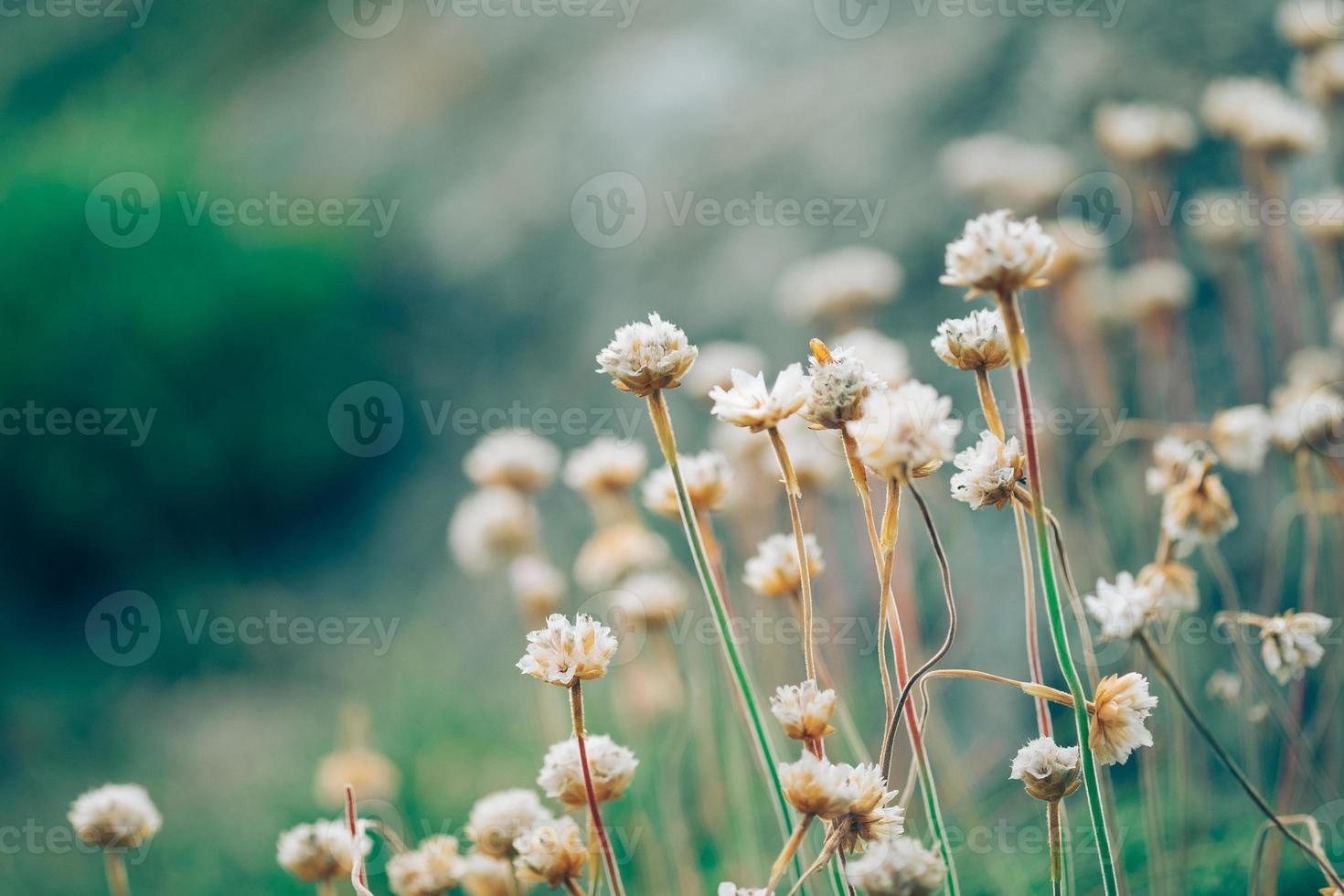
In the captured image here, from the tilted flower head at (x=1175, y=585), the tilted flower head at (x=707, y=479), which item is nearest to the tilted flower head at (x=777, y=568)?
the tilted flower head at (x=707, y=479)

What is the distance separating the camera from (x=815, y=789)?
2.10 ft

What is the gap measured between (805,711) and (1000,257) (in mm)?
340

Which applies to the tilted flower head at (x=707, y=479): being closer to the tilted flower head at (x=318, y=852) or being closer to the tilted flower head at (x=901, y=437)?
the tilted flower head at (x=901, y=437)

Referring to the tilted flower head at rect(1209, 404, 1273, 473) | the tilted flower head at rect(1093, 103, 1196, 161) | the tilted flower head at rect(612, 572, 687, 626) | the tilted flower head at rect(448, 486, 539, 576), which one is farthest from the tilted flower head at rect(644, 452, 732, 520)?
the tilted flower head at rect(1093, 103, 1196, 161)

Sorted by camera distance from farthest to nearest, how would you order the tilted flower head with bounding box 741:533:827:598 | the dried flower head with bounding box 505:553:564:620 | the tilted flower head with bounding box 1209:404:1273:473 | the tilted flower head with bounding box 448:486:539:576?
the tilted flower head with bounding box 448:486:539:576 → the dried flower head with bounding box 505:553:564:620 → the tilted flower head with bounding box 1209:404:1273:473 → the tilted flower head with bounding box 741:533:827:598

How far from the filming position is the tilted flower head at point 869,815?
695 millimetres

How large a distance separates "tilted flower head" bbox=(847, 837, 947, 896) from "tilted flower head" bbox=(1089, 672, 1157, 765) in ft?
0.67

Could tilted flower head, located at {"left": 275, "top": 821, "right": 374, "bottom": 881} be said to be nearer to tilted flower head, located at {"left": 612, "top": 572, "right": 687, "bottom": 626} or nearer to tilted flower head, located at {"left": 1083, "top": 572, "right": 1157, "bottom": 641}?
tilted flower head, located at {"left": 612, "top": 572, "right": 687, "bottom": 626}

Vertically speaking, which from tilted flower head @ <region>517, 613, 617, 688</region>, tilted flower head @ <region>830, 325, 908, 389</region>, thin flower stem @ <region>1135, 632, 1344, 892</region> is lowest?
thin flower stem @ <region>1135, 632, 1344, 892</region>

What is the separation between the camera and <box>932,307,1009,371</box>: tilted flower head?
2.55 feet

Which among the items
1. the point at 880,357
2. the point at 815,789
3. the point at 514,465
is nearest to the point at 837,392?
the point at 815,789

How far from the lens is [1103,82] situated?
2.18 m

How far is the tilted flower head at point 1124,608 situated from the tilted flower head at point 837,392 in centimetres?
26

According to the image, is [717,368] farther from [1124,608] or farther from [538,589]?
[1124,608]
